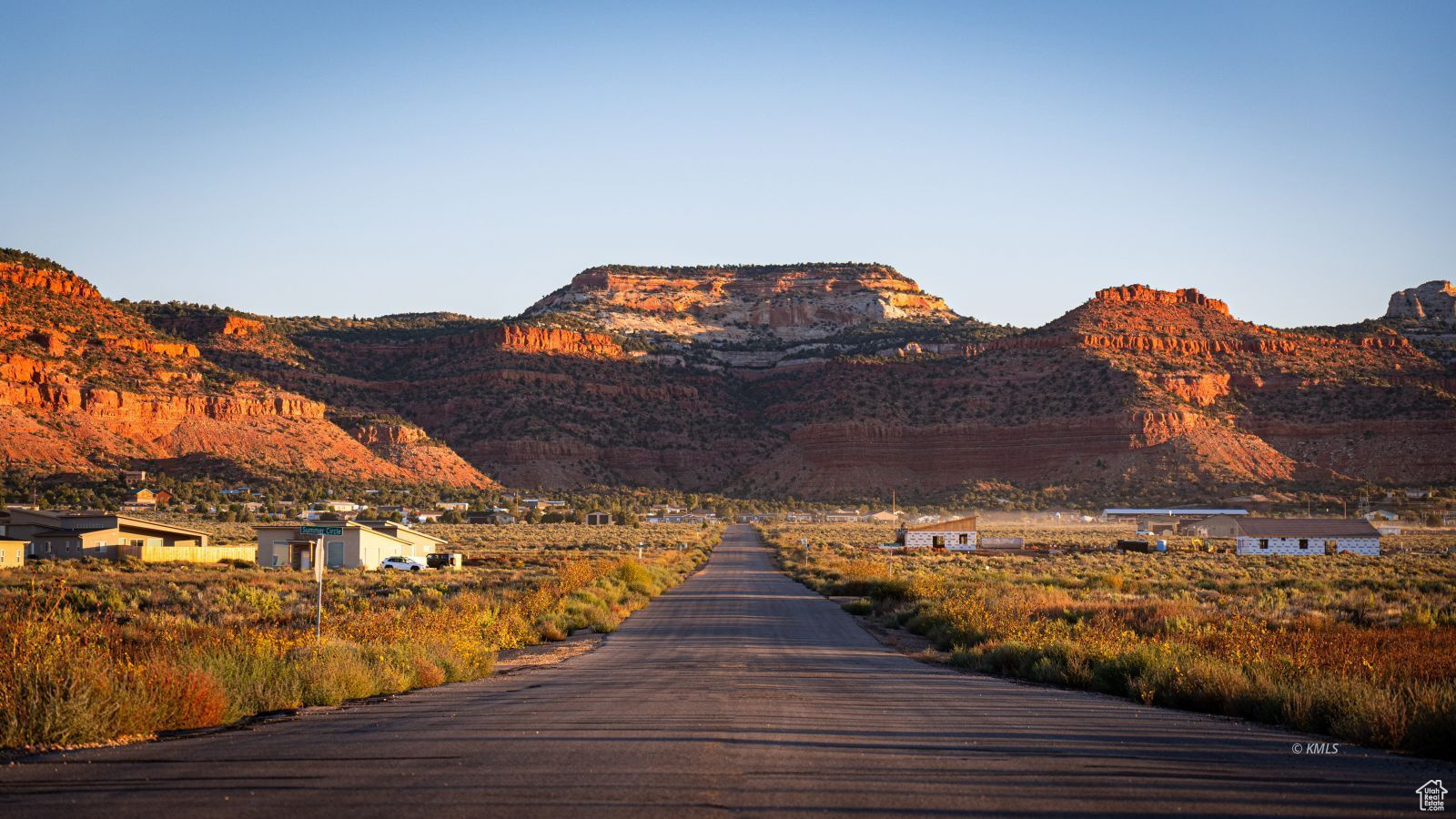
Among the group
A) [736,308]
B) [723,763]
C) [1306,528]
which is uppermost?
[736,308]

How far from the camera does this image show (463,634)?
18.8 meters

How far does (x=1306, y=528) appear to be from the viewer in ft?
211

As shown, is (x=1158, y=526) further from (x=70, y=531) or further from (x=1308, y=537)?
(x=70, y=531)

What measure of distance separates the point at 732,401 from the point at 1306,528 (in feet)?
305

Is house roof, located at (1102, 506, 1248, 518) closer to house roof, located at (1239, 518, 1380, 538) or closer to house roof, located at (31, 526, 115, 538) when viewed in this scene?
house roof, located at (1239, 518, 1380, 538)

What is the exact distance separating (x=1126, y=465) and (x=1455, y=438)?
31.8m

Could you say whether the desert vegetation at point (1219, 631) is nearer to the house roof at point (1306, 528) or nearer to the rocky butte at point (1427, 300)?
the house roof at point (1306, 528)

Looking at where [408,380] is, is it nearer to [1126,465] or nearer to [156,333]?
[156,333]

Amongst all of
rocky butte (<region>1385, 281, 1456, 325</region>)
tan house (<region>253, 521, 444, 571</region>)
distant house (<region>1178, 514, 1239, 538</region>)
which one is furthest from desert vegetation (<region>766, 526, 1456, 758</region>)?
rocky butte (<region>1385, 281, 1456, 325</region>)

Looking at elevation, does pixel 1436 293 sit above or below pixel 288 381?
above

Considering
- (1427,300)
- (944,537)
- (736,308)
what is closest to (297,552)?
(944,537)

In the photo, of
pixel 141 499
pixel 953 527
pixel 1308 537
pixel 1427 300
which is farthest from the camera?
pixel 1427 300

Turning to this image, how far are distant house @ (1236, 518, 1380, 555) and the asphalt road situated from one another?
56.7 m

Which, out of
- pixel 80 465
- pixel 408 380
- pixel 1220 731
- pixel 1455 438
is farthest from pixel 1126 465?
pixel 1220 731
